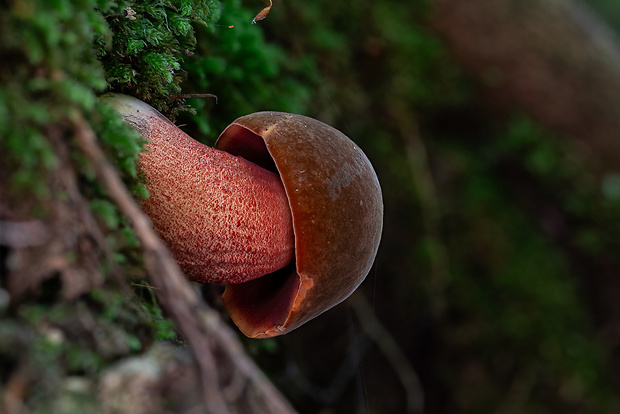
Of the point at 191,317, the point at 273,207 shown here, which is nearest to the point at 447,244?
the point at 273,207

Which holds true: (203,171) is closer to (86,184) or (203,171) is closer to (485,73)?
(86,184)

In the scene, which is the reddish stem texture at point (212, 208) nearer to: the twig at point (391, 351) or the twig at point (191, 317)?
the twig at point (191, 317)

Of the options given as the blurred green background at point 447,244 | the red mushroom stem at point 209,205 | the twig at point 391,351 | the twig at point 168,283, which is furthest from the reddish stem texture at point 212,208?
the twig at point 391,351

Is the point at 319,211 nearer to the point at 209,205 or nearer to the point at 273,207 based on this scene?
the point at 273,207

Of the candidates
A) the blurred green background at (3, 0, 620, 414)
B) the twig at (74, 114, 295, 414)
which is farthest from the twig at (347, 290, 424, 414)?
the twig at (74, 114, 295, 414)

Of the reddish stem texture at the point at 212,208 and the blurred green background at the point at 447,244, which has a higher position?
the reddish stem texture at the point at 212,208

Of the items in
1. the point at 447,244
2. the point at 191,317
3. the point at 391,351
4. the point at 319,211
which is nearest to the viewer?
the point at 191,317
